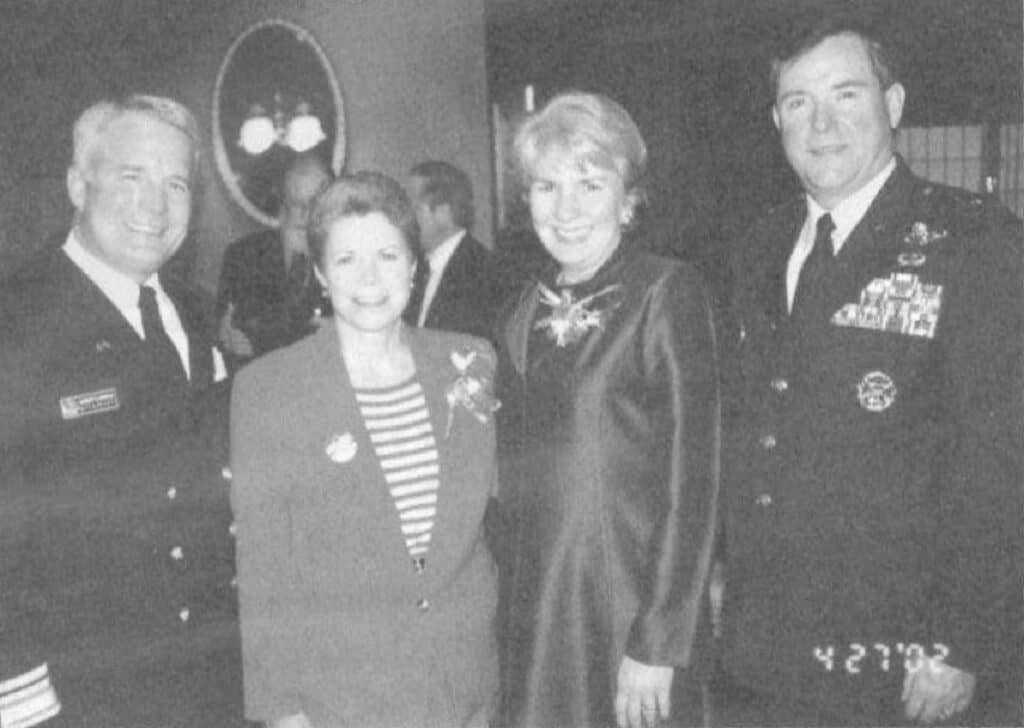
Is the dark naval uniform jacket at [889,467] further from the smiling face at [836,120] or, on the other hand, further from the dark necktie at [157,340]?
the dark necktie at [157,340]

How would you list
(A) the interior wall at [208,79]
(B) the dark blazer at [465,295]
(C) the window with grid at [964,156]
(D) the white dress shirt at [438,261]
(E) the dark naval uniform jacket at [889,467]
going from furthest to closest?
(C) the window with grid at [964,156]
(D) the white dress shirt at [438,261]
(B) the dark blazer at [465,295]
(A) the interior wall at [208,79]
(E) the dark naval uniform jacket at [889,467]

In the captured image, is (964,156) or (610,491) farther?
(964,156)

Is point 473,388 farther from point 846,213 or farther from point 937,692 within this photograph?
point 937,692

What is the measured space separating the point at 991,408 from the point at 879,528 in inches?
8.0

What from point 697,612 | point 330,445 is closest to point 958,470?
point 697,612

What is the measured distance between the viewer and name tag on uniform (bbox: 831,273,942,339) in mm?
1414

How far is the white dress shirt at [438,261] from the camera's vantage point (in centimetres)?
351

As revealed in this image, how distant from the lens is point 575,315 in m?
1.55

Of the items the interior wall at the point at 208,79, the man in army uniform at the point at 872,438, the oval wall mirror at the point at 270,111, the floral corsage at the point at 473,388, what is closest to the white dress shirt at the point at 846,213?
the man in army uniform at the point at 872,438

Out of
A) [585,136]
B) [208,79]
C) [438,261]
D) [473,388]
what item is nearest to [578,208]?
[585,136]

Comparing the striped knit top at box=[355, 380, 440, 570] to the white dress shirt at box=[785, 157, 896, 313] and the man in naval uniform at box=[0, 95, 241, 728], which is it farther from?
the white dress shirt at box=[785, 157, 896, 313]

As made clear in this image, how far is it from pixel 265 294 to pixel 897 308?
2323 mm

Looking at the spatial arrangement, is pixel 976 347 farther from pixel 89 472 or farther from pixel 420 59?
pixel 420 59

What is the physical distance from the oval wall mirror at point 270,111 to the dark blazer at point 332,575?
2550 millimetres
